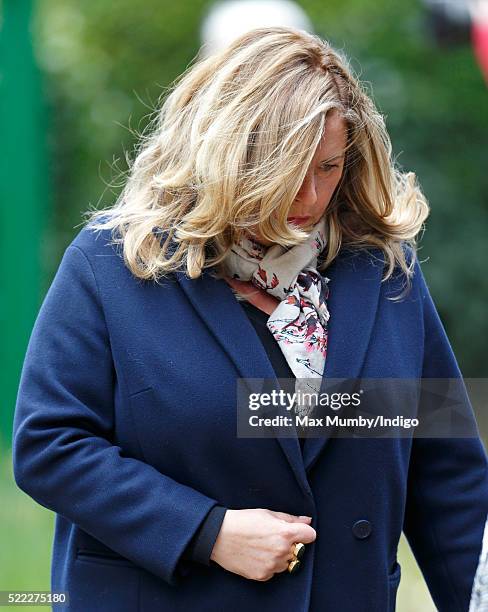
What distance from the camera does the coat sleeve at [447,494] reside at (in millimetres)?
2225

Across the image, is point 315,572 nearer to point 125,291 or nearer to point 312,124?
point 125,291

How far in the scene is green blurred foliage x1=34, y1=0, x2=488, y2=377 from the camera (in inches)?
305

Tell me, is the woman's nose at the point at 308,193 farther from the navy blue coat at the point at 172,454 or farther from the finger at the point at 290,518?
the finger at the point at 290,518

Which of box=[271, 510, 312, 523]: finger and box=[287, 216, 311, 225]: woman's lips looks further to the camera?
box=[287, 216, 311, 225]: woman's lips

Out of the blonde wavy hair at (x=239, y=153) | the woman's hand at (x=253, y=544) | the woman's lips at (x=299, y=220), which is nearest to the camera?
the woman's hand at (x=253, y=544)

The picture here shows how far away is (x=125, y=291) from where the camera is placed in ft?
6.68

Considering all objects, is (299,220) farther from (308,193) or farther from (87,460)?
(87,460)

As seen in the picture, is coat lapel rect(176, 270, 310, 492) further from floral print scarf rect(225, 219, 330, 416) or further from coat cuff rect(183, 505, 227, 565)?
coat cuff rect(183, 505, 227, 565)

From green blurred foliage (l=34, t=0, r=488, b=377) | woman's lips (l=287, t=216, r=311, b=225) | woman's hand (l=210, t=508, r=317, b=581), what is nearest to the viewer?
woman's hand (l=210, t=508, r=317, b=581)

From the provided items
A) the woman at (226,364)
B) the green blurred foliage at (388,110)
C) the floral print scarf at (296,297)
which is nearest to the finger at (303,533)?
the woman at (226,364)

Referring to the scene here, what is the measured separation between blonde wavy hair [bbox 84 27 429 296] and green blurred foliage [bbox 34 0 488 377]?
520 centimetres

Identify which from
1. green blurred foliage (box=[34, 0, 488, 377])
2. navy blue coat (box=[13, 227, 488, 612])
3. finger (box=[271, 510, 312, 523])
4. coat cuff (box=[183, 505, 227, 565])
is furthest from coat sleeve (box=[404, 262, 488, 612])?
green blurred foliage (box=[34, 0, 488, 377])

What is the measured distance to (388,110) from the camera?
7.73 metres

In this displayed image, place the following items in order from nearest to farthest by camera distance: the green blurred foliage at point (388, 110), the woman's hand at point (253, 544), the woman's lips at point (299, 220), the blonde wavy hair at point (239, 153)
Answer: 1. the woman's hand at point (253, 544)
2. the blonde wavy hair at point (239, 153)
3. the woman's lips at point (299, 220)
4. the green blurred foliage at point (388, 110)
